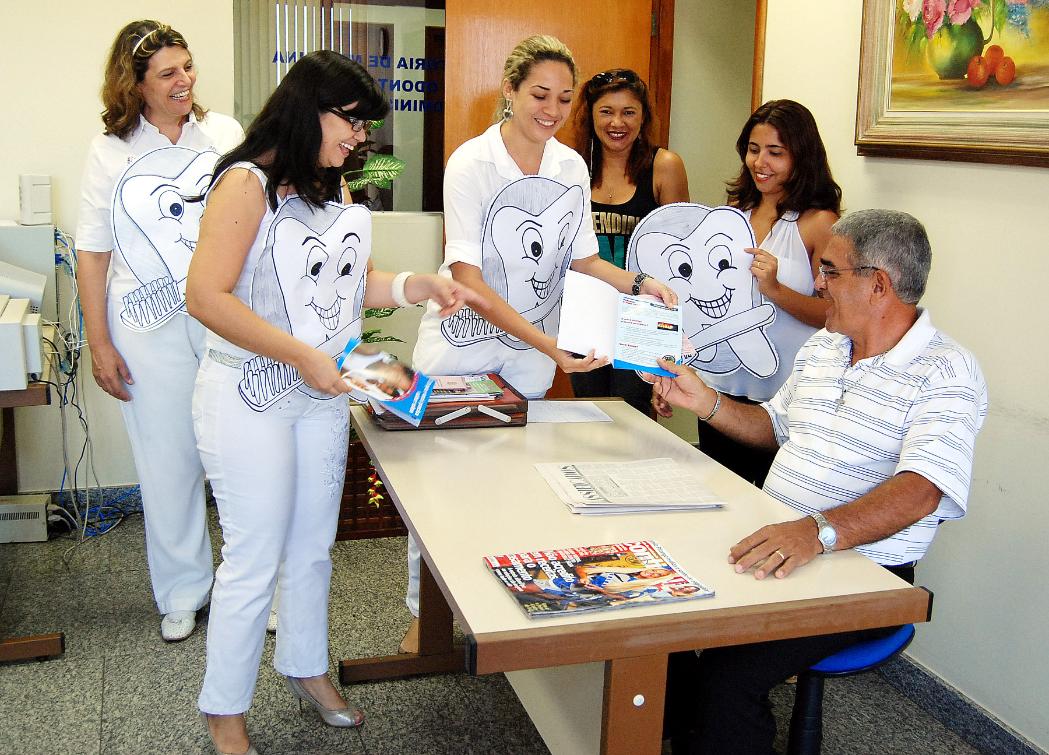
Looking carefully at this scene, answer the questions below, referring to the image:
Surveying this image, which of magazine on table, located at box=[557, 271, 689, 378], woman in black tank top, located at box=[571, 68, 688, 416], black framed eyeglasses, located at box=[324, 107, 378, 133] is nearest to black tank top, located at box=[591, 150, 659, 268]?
woman in black tank top, located at box=[571, 68, 688, 416]

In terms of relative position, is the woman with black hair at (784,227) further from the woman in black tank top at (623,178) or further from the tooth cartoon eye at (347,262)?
the tooth cartoon eye at (347,262)

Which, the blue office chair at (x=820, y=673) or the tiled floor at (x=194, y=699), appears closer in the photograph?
the blue office chair at (x=820, y=673)

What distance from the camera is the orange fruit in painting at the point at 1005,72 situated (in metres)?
2.43

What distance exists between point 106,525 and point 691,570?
9.39 ft

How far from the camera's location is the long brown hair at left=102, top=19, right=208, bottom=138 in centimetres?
275

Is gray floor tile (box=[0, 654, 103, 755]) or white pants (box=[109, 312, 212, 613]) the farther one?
white pants (box=[109, 312, 212, 613])

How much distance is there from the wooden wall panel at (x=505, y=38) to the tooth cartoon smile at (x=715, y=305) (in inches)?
65.9

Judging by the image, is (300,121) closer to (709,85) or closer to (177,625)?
(177,625)

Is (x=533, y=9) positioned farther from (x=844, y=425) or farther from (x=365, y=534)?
(x=844, y=425)

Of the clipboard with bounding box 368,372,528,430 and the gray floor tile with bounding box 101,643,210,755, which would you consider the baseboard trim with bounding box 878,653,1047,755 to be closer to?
the clipboard with bounding box 368,372,528,430

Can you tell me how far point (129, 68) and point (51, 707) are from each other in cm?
170

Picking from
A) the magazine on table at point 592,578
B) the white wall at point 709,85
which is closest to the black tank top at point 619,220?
the white wall at point 709,85

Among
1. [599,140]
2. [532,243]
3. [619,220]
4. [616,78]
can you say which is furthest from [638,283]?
[616,78]

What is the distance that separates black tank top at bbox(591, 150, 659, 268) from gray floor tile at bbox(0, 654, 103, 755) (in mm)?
1943
